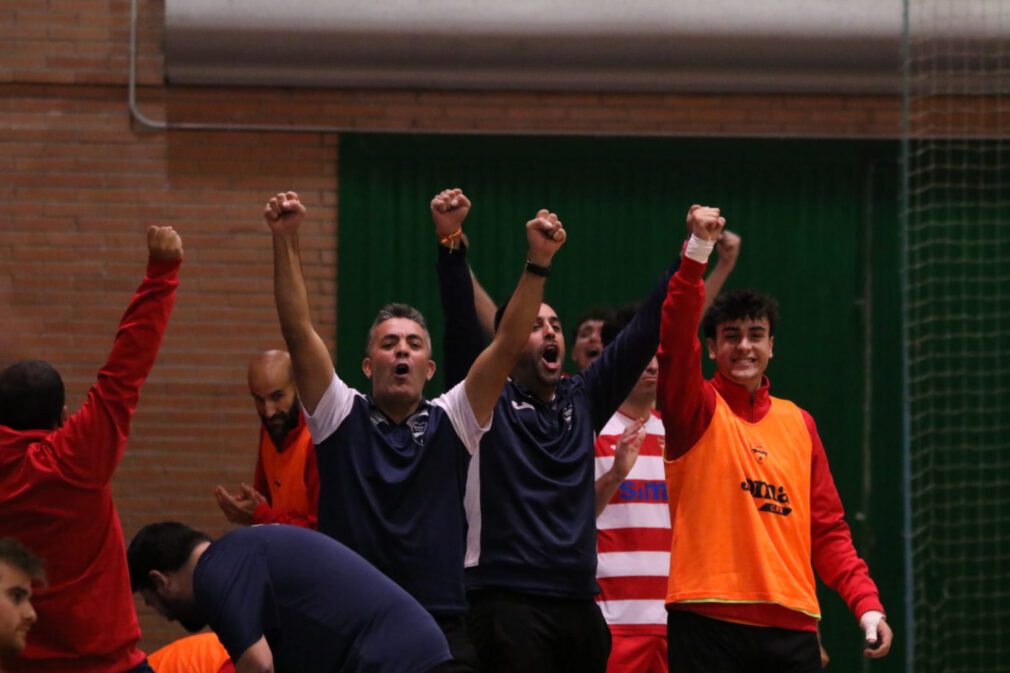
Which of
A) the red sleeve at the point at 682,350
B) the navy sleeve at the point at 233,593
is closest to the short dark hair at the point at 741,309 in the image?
the red sleeve at the point at 682,350

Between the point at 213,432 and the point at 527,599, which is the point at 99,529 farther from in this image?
the point at 213,432

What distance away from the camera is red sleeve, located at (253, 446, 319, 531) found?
5.73 m

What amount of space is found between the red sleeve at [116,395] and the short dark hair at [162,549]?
0.26m

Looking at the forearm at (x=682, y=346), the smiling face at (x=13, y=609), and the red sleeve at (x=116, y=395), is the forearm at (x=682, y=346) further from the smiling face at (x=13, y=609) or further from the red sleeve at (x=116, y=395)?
the smiling face at (x=13, y=609)

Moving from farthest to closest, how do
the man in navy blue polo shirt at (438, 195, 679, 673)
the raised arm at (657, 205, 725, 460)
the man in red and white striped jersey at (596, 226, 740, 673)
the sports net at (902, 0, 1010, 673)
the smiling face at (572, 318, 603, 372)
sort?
1. the sports net at (902, 0, 1010, 673)
2. the smiling face at (572, 318, 603, 372)
3. the man in red and white striped jersey at (596, 226, 740, 673)
4. the man in navy blue polo shirt at (438, 195, 679, 673)
5. the raised arm at (657, 205, 725, 460)

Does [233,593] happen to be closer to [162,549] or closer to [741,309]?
[162,549]

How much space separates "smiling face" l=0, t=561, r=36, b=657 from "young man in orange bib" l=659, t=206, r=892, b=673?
210cm

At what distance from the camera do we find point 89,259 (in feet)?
27.2

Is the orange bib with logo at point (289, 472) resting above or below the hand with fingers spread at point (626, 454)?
below

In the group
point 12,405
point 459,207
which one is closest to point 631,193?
point 459,207

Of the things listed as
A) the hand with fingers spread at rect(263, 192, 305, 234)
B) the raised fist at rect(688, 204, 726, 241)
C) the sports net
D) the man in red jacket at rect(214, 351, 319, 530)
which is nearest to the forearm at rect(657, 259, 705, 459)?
the raised fist at rect(688, 204, 726, 241)

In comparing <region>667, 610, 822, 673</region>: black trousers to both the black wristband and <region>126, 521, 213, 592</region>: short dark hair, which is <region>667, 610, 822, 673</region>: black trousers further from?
<region>126, 521, 213, 592</region>: short dark hair

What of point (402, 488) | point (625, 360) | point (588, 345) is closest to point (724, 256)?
point (625, 360)

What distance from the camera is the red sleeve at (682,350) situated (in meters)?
4.45
